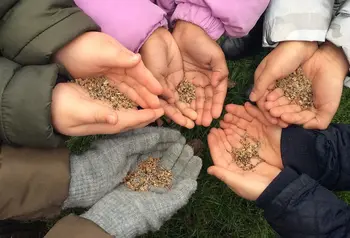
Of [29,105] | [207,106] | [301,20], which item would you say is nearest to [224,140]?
[207,106]

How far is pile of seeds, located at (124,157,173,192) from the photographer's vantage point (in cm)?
199

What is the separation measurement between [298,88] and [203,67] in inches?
17.7

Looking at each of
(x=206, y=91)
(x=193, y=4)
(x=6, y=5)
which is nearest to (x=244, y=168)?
(x=206, y=91)

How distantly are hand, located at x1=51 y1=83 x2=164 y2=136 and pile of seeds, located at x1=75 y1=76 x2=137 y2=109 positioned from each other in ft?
0.09

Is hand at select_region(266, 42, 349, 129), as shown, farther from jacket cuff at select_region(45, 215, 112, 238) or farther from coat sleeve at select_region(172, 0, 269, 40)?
jacket cuff at select_region(45, 215, 112, 238)

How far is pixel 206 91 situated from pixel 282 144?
0.43m

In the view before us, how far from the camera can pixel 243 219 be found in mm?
2514

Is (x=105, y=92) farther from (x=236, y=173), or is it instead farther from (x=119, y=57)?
(x=236, y=173)

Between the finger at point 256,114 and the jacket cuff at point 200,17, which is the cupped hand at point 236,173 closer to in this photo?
the finger at point 256,114

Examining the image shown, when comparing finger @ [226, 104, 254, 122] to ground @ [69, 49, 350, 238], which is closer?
finger @ [226, 104, 254, 122]

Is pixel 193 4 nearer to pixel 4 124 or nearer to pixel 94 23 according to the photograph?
pixel 94 23

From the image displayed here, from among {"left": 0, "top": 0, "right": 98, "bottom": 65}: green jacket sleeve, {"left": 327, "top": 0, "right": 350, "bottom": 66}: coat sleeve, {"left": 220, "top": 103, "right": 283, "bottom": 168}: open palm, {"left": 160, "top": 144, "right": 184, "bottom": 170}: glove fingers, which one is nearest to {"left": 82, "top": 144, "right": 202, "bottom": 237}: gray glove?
{"left": 160, "top": 144, "right": 184, "bottom": 170}: glove fingers

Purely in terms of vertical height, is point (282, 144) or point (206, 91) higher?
point (206, 91)

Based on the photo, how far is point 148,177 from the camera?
2.03m
